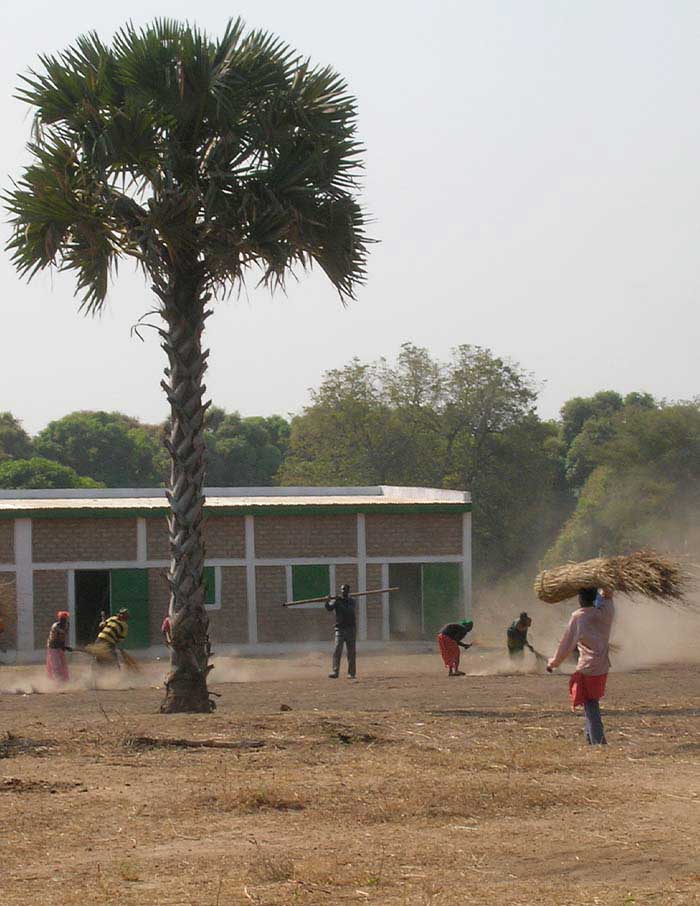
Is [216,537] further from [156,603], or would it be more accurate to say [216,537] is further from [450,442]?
[450,442]

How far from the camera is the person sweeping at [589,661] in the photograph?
1207 centimetres

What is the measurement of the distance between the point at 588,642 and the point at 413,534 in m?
20.2

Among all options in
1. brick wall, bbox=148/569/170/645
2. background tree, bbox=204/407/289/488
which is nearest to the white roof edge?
brick wall, bbox=148/569/170/645

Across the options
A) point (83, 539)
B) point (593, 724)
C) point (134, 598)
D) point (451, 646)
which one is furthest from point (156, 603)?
point (593, 724)

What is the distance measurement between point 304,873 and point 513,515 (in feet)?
178

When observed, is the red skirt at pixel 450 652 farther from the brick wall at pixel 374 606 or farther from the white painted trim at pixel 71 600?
the white painted trim at pixel 71 600

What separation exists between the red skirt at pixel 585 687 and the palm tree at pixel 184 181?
563 cm

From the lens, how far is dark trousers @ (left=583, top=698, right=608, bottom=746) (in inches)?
479

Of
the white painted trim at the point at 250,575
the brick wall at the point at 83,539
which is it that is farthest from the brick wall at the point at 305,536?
the brick wall at the point at 83,539

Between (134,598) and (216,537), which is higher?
(216,537)

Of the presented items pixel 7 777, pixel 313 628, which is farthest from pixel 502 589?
pixel 7 777

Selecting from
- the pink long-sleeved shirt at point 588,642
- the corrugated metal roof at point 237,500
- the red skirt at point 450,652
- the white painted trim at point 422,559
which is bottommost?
the red skirt at point 450,652

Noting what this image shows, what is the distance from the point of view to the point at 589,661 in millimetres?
12086

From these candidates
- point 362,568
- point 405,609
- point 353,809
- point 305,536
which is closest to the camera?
point 353,809
